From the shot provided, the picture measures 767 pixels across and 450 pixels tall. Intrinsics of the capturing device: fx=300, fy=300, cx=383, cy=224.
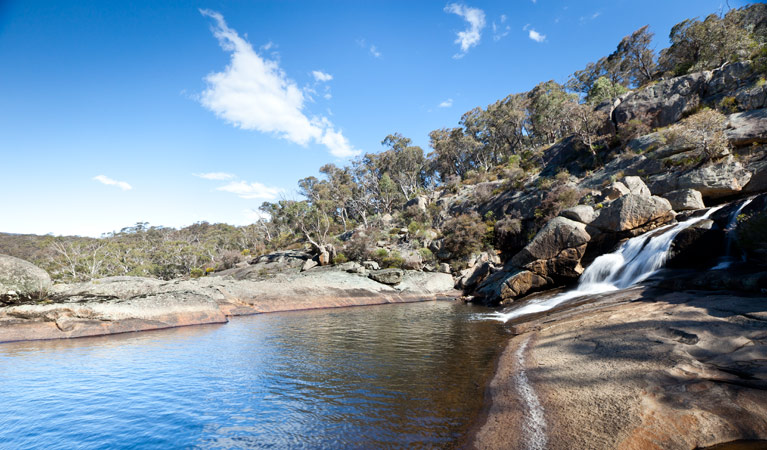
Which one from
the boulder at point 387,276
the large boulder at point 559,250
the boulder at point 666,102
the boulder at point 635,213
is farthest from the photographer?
the boulder at point 387,276

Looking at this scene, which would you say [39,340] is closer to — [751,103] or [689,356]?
[689,356]

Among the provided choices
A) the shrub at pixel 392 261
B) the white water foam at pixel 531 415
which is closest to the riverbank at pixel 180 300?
the shrub at pixel 392 261

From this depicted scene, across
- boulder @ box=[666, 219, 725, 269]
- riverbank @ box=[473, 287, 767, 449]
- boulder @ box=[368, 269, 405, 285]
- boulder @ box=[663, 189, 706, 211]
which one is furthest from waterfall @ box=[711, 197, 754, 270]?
boulder @ box=[368, 269, 405, 285]

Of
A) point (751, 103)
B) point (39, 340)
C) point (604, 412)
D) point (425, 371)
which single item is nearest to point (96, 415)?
point (425, 371)

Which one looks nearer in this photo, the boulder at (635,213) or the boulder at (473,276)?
the boulder at (635,213)

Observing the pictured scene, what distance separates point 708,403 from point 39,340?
31.0 metres

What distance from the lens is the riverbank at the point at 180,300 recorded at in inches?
775

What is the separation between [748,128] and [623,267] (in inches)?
658

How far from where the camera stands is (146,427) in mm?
7684

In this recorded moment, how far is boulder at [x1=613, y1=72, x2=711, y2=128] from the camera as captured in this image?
32000 mm

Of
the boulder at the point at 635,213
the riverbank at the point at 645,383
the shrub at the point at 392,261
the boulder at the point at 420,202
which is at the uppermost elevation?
the boulder at the point at 420,202

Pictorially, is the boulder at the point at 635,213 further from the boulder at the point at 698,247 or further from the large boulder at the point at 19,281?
the large boulder at the point at 19,281

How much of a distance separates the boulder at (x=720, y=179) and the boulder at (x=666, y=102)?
50.9 feet

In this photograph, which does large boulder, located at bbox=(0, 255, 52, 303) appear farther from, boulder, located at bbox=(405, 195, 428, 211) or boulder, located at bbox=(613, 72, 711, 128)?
boulder, located at bbox=(613, 72, 711, 128)
